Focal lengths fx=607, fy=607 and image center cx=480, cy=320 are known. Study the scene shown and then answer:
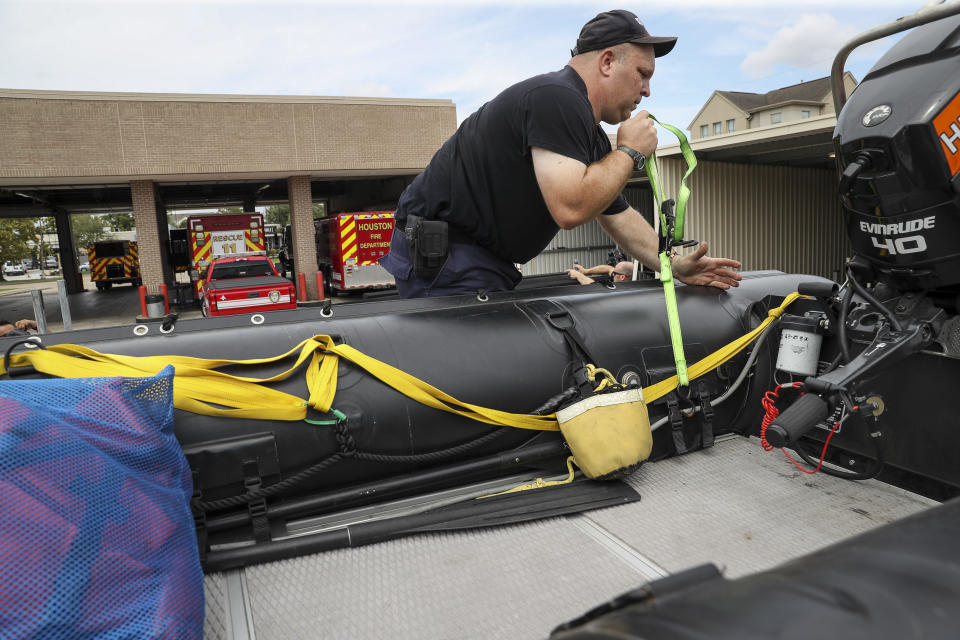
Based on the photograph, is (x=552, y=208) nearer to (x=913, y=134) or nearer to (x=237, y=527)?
(x=913, y=134)

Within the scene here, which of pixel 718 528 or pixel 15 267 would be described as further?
pixel 15 267

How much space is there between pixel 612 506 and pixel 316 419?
89cm

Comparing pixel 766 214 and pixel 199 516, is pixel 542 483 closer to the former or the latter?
pixel 199 516

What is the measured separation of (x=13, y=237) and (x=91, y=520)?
167 ft

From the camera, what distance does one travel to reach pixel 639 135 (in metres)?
2.14

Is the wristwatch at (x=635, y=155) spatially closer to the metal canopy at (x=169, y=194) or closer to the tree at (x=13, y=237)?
the metal canopy at (x=169, y=194)

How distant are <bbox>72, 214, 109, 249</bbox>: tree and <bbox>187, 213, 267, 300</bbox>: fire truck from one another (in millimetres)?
64225

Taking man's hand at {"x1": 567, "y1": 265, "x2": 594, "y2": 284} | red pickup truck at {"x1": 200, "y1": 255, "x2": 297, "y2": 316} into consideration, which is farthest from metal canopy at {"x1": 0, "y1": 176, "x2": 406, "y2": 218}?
man's hand at {"x1": 567, "y1": 265, "x2": 594, "y2": 284}

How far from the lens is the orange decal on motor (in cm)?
156

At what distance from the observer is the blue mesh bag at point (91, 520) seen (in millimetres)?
916

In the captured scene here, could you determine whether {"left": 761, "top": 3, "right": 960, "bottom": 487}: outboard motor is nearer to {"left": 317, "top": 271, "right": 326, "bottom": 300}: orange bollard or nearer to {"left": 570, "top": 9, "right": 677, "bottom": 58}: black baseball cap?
{"left": 570, "top": 9, "right": 677, "bottom": 58}: black baseball cap

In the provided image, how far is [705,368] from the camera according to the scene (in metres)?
2.19

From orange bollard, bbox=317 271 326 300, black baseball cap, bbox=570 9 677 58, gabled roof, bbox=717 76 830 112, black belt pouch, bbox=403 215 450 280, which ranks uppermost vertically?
gabled roof, bbox=717 76 830 112

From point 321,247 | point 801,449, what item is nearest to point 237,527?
point 801,449
